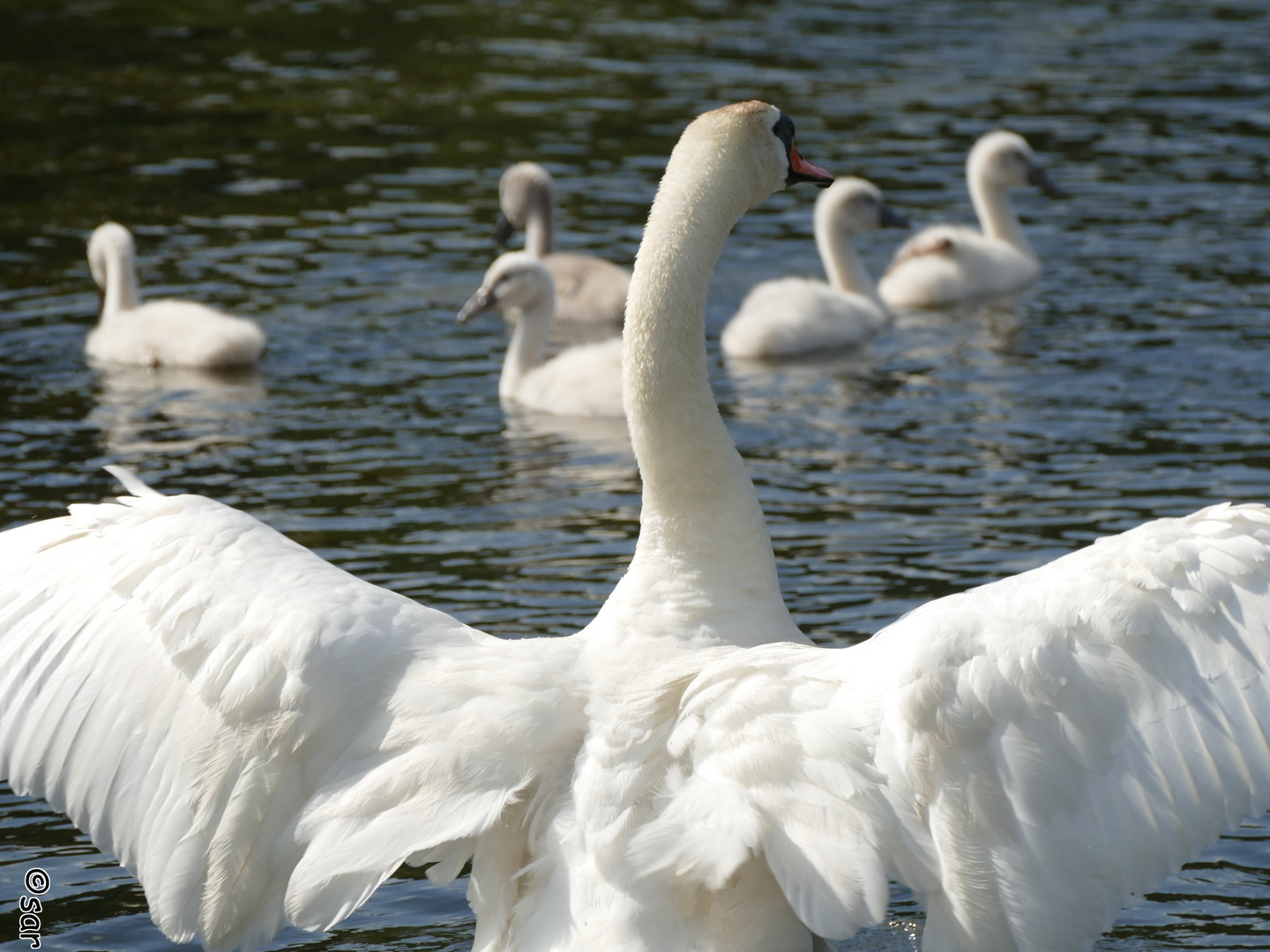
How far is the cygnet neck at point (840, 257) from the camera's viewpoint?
13633 millimetres

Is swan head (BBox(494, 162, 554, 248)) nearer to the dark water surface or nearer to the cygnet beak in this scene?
the dark water surface

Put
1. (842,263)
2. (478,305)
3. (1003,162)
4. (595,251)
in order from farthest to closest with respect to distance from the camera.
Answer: (595,251)
(1003,162)
(842,263)
(478,305)

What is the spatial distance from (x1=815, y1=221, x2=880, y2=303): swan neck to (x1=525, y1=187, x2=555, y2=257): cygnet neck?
78.4 inches

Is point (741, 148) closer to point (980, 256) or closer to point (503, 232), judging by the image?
point (980, 256)

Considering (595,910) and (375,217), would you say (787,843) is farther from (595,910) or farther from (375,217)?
(375,217)

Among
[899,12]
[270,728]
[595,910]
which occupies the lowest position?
[595,910]

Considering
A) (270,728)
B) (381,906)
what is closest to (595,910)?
(270,728)

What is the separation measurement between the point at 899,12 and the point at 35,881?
18078mm

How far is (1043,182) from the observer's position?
15.3 meters

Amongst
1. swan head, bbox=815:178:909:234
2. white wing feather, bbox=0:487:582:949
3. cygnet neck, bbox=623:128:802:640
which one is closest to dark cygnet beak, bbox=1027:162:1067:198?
swan head, bbox=815:178:909:234

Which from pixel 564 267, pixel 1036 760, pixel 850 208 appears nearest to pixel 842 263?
pixel 850 208

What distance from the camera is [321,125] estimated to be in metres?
17.8

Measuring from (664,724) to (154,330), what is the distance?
8584 millimetres

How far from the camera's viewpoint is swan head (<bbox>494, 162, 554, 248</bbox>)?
46.6 feet
